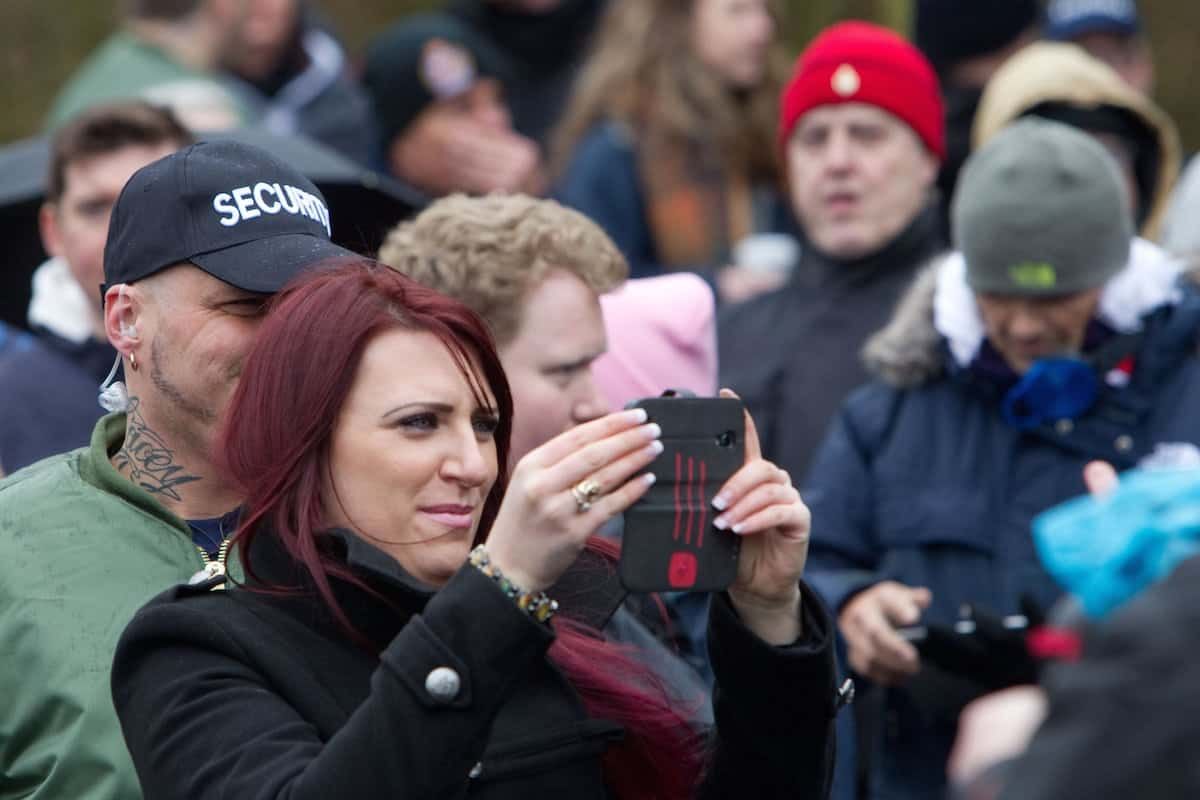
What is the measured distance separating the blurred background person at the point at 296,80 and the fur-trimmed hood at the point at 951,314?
10.2 feet

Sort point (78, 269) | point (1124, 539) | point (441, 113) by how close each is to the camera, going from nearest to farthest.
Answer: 1. point (1124, 539)
2. point (78, 269)
3. point (441, 113)

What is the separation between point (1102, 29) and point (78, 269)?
11.9ft

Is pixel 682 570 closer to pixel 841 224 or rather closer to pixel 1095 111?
pixel 841 224

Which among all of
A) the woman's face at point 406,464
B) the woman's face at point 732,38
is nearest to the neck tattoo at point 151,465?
the woman's face at point 406,464

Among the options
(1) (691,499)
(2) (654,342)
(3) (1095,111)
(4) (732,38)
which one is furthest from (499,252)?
(4) (732,38)

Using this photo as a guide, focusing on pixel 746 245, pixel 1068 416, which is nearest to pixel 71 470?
pixel 1068 416

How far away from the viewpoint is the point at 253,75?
7.14 metres

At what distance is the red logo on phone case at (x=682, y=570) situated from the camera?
86.9 inches

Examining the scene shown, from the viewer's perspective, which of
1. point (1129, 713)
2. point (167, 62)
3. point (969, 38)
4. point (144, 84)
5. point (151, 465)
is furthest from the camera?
point (167, 62)

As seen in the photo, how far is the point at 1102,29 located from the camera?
641 centimetres

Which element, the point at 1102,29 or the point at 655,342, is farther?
the point at 1102,29

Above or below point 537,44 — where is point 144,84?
above

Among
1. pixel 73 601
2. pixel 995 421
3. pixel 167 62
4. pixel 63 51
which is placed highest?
pixel 73 601

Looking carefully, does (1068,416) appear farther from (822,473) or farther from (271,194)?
(271,194)
